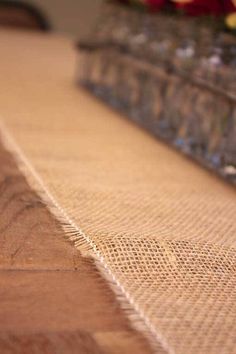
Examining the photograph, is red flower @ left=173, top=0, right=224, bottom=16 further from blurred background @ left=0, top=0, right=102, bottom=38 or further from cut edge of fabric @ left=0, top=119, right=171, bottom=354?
blurred background @ left=0, top=0, right=102, bottom=38

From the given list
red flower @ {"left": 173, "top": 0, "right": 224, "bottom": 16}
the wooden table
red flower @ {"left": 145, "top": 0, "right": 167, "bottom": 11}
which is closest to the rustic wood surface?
the wooden table

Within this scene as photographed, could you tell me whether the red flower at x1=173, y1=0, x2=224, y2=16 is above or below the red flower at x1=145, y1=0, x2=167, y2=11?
above

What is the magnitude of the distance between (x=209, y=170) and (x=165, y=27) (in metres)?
0.40

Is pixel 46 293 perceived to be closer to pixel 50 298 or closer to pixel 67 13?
pixel 50 298

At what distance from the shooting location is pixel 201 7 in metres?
1.09

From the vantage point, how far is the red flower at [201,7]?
3.40 feet

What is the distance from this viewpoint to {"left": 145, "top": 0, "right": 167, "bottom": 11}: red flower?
1.23m

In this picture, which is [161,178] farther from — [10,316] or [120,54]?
[120,54]

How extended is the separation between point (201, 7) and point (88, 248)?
24.9 inches

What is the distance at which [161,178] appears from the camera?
0.89 metres

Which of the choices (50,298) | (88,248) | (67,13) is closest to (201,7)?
(88,248)

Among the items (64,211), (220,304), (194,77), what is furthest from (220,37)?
(220,304)

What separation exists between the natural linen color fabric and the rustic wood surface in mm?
20

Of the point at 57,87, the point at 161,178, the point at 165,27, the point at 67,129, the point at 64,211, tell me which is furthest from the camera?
the point at 57,87
